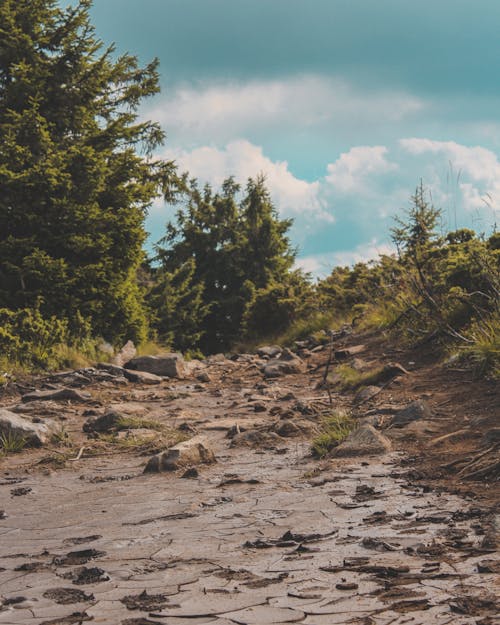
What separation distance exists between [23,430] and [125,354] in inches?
332

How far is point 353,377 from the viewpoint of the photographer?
945 centimetres

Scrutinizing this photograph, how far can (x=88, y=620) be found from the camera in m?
2.47

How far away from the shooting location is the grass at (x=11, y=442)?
21.2ft

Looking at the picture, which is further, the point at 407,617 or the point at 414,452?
the point at 414,452

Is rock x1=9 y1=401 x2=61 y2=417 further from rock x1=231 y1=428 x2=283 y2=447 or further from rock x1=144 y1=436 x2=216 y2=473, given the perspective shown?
rock x1=144 y1=436 x2=216 y2=473

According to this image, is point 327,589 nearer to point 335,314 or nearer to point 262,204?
point 335,314

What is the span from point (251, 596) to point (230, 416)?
225 inches

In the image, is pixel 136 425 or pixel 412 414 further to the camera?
pixel 136 425

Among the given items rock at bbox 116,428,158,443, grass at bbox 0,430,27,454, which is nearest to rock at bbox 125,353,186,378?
rock at bbox 116,428,158,443

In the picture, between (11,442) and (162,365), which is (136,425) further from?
(162,365)

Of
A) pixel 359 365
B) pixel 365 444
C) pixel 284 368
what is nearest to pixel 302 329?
pixel 284 368

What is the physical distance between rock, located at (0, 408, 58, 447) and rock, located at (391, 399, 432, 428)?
3.30m

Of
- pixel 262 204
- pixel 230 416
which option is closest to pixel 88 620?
pixel 230 416

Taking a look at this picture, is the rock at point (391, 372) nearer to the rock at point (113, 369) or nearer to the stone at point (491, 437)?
the stone at point (491, 437)
